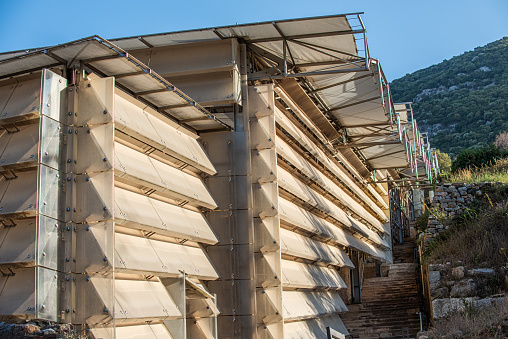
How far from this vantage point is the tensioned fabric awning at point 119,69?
1117cm

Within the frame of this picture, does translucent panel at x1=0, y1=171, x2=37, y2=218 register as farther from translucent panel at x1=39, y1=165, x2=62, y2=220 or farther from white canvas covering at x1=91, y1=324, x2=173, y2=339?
white canvas covering at x1=91, y1=324, x2=173, y2=339

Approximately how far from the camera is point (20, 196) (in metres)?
10.3

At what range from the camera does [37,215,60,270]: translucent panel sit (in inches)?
391

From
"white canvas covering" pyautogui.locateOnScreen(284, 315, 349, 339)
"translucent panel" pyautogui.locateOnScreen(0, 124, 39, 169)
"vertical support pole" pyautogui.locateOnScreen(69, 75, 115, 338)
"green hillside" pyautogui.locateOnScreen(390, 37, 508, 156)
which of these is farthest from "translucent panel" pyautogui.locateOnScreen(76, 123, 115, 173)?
"green hillside" pyautogui.locateOnScreen(390, 37, 508, 156)

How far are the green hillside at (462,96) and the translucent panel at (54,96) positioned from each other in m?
60.7

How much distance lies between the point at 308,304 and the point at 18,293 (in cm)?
1099

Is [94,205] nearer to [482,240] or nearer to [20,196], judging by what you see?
[20,196]

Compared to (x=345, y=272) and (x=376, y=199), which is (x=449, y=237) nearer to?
(x=345, y=272)

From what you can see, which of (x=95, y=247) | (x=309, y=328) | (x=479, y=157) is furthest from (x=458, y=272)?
(x=479, y=157)

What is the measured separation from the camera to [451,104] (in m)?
Answer: 83.8

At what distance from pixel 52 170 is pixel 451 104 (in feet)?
260

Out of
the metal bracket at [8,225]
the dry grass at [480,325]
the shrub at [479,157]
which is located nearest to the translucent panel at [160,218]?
the metal bracket at [8,225]

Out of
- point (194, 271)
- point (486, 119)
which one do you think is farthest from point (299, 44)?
point (486, 119)

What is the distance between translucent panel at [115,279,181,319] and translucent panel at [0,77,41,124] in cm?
325
